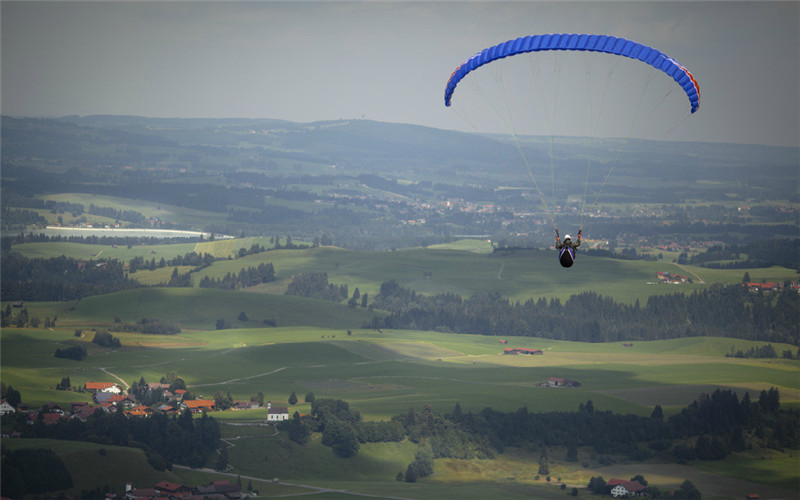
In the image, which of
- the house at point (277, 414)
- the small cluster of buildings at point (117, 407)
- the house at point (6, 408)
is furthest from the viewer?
the house at point (6, 408)

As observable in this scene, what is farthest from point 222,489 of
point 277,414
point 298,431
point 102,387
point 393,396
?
point 102,387

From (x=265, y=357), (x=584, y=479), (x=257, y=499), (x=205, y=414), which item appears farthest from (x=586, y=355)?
(x=257, y=499)

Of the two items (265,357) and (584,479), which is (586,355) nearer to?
(265,357)

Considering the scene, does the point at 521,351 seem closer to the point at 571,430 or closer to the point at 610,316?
the point at 610,316

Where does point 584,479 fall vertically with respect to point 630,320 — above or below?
below

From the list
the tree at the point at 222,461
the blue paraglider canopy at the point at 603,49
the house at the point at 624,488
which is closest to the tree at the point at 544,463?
the house at the point at 624,488

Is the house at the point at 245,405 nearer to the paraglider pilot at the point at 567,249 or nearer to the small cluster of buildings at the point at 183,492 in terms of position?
the small cluster of buildings at the point at 183,492

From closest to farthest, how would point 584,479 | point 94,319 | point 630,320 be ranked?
1. point 584,479
2. point 94,319
3. point 630,320

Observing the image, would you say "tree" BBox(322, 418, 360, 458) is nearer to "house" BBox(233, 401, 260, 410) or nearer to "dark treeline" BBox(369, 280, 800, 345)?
"house" BBox(233, 401, 260, 410)
